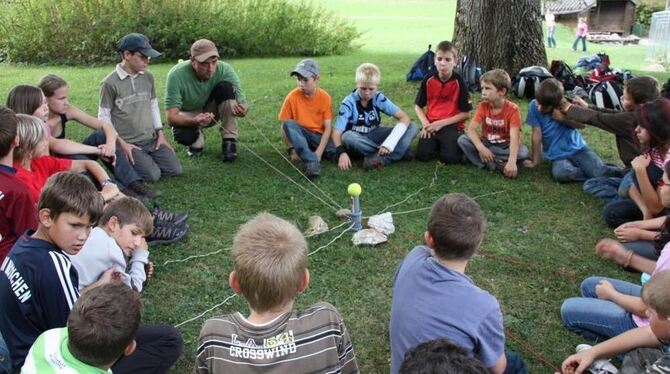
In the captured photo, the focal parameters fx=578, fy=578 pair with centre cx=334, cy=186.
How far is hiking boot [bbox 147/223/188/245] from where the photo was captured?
409cm

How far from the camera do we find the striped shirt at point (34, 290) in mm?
2320

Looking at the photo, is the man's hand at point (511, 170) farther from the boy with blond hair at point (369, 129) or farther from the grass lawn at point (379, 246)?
the boy with blond hair at point (369, 129)

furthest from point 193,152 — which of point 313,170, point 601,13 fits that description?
point 601,13

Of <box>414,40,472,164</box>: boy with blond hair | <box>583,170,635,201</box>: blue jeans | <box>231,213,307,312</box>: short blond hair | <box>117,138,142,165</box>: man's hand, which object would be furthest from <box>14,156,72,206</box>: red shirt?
<box>583,170,635,201</box>: blue jeans

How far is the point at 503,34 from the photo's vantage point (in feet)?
25.9

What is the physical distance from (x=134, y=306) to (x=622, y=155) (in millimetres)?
4397

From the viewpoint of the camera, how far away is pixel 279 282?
1908 mm

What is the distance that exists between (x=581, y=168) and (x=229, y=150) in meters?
3.36

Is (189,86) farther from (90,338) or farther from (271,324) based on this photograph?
(271,324)

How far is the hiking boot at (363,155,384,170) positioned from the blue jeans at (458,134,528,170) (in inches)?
31.8

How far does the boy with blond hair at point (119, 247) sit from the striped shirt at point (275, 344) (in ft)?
4.05

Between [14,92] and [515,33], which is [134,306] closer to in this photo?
[14,92]

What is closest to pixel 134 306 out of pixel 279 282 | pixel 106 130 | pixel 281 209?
pixel 279 282

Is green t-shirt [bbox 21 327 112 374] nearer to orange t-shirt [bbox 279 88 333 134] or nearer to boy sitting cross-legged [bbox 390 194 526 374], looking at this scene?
boy sitting cross-legged [bbox 390 194 526 374]
